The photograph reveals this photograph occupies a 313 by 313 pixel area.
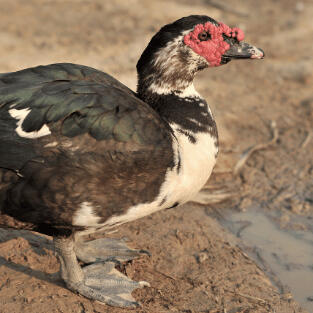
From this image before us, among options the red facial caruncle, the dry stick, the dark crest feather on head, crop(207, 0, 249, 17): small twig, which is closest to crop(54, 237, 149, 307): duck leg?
the dark crest feather on head

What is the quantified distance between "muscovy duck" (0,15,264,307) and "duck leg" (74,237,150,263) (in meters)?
0.31

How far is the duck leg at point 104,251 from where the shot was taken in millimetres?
3930

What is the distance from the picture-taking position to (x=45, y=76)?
3426 millimetres

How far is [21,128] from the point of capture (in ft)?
10.2

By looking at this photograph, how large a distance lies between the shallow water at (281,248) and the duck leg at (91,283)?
1.12 metres

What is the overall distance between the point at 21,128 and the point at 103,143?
49cm

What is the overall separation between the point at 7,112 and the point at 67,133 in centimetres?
41

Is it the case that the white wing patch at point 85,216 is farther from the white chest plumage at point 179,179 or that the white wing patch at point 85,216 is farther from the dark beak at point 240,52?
the dark beak at point 240,52

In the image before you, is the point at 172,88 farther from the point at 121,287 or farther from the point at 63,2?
the point at 63,2

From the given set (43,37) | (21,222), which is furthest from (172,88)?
(43,37)

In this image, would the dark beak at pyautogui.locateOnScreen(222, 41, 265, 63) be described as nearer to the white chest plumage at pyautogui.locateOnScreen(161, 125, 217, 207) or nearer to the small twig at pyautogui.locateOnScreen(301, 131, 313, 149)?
the white chest plumage at pyautogui.locateOnScreen(161, 125, 217, 207)

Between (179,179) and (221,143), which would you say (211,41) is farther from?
(221,143)

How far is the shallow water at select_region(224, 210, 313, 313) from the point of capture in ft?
13.0

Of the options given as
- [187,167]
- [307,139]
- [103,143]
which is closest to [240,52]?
[187,167]
